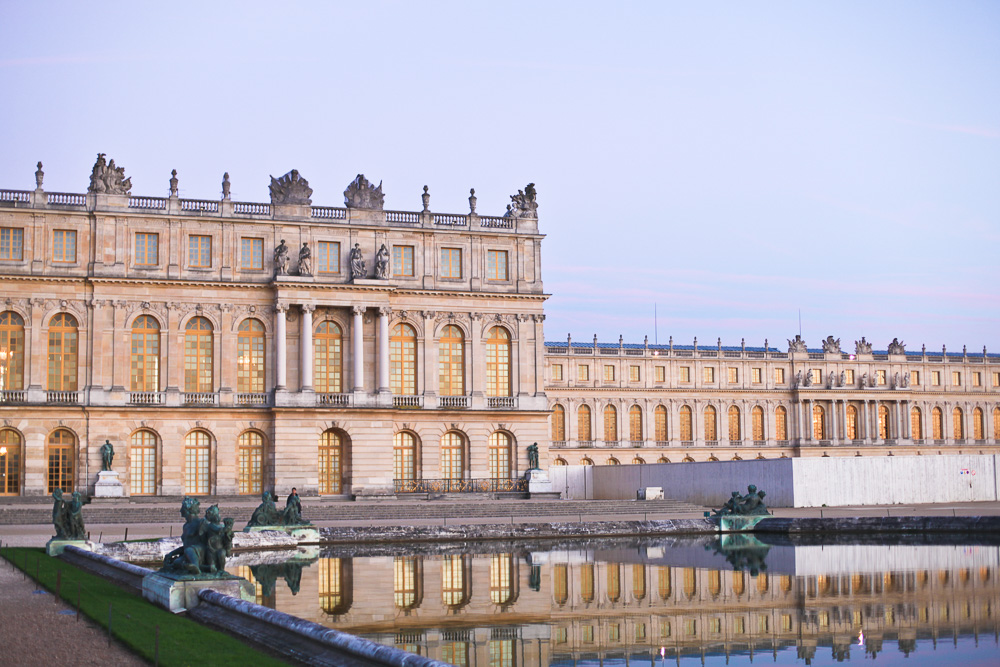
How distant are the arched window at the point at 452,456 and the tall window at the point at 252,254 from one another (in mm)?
11757

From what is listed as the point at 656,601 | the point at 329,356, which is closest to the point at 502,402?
the point at 329,356

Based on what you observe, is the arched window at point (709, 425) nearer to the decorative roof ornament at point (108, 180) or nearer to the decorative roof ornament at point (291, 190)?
the decorative roof ornament at point (291, 190)

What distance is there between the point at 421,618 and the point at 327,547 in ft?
50.0

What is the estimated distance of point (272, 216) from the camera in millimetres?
52781

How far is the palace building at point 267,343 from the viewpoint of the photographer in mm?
49625

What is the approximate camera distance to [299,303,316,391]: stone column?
2032 inches

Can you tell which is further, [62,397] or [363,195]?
[363,195]

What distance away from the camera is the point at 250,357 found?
52.0 metres

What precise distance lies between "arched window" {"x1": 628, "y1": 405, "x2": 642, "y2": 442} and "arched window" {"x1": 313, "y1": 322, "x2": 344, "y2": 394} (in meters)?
40.8

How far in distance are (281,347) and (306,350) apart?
1.12 meters

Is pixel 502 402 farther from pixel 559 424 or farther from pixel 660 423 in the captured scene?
pixel 660 423

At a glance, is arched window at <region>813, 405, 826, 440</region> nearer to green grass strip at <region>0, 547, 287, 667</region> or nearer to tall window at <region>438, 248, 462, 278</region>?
tall window at <region>438, 248, 462, 278</region>

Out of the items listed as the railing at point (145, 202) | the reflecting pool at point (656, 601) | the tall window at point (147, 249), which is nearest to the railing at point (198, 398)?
the tall window at point (147, 249)

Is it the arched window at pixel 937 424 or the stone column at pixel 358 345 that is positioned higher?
the stone column at pixel 358 345
